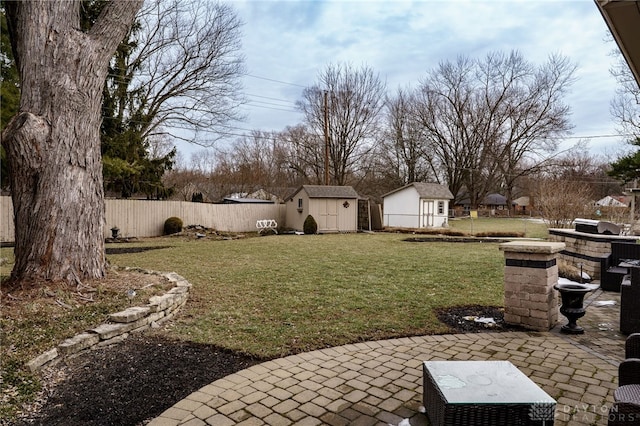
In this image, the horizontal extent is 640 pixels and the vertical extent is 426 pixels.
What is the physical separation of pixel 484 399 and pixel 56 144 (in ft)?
17.4

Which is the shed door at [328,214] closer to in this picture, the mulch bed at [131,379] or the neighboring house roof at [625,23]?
the mulch bed at [131,379]

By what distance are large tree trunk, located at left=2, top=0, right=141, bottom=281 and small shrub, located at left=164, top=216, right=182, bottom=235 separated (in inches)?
453

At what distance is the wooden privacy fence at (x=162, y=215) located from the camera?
43.3 feet

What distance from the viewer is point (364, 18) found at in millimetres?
7684

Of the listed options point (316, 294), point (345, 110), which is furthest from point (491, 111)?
point (316, 294)

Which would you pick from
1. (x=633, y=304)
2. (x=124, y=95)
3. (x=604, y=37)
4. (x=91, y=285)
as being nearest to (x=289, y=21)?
(x=91, y=285)

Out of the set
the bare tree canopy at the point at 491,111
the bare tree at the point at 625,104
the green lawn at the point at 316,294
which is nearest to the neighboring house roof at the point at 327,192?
the green lawn at the point at 316,294

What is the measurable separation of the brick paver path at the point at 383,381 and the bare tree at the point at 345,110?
2613cm

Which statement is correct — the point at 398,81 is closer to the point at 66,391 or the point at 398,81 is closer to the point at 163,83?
the point at 163,83

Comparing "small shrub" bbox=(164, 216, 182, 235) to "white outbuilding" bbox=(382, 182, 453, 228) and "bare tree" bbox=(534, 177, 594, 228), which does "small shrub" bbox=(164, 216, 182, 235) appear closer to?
"white outbuilding" bbox=(382, 182, 453, 228)

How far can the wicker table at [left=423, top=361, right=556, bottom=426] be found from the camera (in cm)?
180

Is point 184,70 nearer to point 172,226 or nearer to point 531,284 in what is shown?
point 172,226

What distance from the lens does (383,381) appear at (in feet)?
9.25

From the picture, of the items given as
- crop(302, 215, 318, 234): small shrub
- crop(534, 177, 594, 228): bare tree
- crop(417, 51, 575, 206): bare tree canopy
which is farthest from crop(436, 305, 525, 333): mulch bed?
crop(417, 51, 575, 206): bare tree canopy
